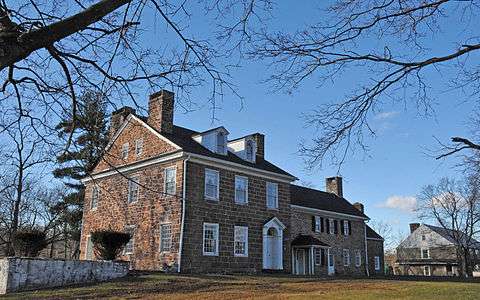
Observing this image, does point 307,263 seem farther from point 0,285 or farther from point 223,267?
point 0,285

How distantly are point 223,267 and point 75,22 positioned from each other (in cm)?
2086

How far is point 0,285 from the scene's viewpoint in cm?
1675

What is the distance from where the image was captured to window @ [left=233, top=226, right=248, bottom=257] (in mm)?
25819

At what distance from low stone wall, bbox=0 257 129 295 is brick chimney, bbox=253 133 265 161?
13.6m

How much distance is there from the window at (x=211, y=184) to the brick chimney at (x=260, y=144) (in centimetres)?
577

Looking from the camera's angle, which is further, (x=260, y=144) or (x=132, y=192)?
(x=260, y=144)

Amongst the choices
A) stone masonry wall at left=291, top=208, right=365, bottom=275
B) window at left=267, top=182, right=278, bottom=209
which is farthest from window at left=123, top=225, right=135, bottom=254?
stone masonry wall at left=291, top=208, right=365, bottom=275

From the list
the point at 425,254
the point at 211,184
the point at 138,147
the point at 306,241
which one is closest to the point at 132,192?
the point at 138,147

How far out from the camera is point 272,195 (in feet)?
94.5

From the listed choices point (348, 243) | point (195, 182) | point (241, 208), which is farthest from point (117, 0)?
point (348, 243)

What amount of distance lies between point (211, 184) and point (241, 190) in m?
2.24

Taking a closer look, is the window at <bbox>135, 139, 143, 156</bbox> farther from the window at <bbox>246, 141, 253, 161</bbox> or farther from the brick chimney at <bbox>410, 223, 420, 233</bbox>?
the brick chimney at <bbox>410, 223, 420, 233</bbox>

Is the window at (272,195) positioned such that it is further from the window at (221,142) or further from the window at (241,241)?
the window at (221,142)

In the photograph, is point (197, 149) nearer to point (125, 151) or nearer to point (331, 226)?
point (125, 151)
